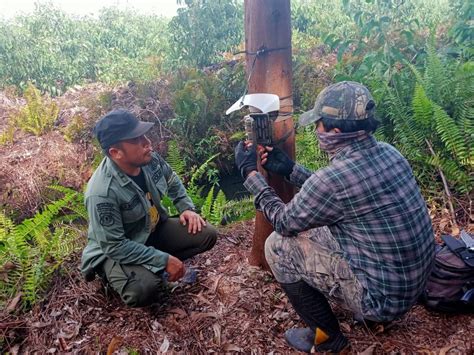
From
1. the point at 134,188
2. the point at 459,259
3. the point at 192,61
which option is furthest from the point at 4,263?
the point at 192,61

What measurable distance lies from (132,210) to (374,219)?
1761 millimetres

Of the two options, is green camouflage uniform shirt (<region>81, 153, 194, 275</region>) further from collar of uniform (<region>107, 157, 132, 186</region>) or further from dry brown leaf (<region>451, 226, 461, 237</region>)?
dry brown leaf (<region>451, 226, 461, 237</region>)

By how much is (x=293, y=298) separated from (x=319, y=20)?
366 inches

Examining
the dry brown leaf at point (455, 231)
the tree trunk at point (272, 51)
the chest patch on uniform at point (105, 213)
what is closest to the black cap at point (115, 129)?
the chest patch on uniform at point (105, 213)

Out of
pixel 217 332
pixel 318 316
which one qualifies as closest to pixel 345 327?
pixel 318 316

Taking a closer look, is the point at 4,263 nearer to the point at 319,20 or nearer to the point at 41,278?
the point at 41,278

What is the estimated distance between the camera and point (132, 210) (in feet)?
9.80

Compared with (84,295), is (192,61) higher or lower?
higher

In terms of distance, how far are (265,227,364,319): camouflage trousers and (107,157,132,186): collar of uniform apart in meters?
1.15

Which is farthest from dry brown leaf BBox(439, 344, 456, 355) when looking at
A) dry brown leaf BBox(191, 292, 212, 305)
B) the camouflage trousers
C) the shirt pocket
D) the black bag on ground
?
the shirt pocket

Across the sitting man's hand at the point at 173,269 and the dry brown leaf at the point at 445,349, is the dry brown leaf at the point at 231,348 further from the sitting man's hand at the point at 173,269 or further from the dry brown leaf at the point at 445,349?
the dry brown leaf at the point at 445,349

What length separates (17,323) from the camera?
121 inches

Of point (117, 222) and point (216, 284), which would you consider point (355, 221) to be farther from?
point (117, 222)

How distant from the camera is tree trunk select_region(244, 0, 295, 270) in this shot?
2.63 m
